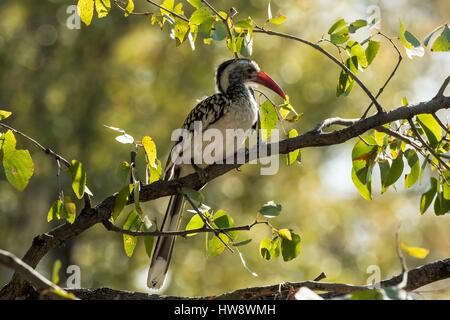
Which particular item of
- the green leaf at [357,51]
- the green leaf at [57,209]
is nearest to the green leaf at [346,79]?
the green leaf at [357,51]

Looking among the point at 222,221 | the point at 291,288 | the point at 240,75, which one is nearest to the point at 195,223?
the point at 222,221

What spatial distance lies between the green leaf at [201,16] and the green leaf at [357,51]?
1.54ft

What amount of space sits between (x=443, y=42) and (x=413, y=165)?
15.7 inches

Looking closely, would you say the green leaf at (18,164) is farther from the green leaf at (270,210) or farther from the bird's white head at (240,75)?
the bird's white head at (240,75)

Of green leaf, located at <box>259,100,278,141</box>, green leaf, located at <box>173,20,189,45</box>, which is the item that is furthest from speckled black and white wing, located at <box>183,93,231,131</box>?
green leaf, located at <box>173,20,189,45</box>

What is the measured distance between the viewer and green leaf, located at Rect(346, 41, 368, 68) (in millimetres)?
2881

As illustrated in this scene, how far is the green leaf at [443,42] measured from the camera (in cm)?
265

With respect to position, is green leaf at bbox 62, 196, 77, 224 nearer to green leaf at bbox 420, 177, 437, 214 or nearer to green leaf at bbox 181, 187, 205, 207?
green leaf at bbox 181, 187, 205, 207

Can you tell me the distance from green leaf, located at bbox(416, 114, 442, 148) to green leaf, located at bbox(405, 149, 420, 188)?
3.3 inches

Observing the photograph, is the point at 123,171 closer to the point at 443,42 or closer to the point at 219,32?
the point at 219,32

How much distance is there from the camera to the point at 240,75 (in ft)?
15.0

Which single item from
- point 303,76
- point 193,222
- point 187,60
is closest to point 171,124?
point 187,60
